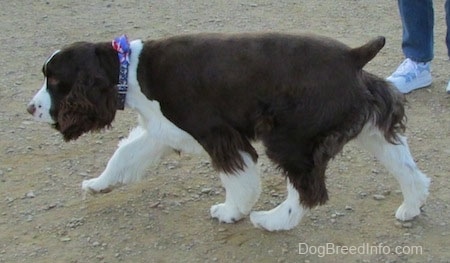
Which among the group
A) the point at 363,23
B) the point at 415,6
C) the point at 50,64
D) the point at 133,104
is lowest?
the point at 363,23

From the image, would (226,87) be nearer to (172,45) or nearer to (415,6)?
(172,45)

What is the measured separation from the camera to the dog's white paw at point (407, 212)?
3955 mm

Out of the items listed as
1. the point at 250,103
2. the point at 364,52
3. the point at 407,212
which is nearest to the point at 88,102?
the point at 250,103

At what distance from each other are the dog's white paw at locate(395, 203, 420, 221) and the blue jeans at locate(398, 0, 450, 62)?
1.88m

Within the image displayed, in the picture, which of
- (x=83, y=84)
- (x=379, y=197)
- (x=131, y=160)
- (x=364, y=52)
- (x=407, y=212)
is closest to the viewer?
(x=364, y=52)

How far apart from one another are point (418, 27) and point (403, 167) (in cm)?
190

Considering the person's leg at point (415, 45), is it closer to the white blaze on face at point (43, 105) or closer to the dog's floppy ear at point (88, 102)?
the dog's floppy ear at point (88, 102)

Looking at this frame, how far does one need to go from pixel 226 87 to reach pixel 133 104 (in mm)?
503

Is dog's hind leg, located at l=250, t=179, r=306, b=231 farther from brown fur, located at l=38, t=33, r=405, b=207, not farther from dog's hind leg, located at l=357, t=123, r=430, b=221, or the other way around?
dog's hind leg, located at l=357, t=123, r=430, b=221

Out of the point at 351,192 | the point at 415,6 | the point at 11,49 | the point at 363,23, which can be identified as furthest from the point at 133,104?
the point at 363,23

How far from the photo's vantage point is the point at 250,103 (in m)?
3.62

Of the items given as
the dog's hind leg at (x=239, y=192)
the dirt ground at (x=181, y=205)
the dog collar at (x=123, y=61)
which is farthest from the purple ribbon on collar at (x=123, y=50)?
the dirt ground at (x=181, y=205)

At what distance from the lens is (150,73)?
12.3 feet

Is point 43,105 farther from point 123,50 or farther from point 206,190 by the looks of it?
point 206,190
